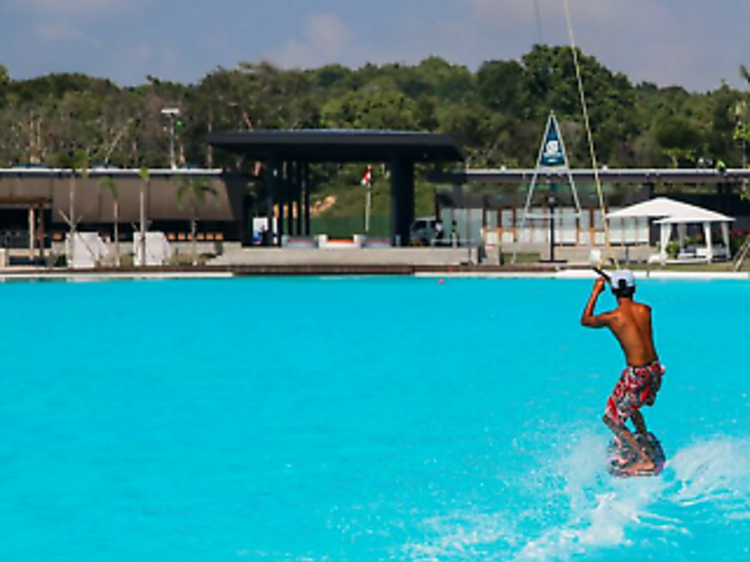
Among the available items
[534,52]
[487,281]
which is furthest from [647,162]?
[487,281]

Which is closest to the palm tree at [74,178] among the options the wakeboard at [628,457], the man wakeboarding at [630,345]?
the wakeboard at [628,457]

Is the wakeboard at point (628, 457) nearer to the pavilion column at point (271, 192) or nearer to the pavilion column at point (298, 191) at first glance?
the pavilion column at point (271, 192)

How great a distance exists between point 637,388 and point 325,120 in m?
109

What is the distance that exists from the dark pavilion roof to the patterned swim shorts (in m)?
50.1

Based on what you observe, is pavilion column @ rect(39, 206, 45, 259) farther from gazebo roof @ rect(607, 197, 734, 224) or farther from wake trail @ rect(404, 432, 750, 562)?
wake trail @ rect(404, 432, 750, 562)

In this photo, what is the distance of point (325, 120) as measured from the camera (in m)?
119

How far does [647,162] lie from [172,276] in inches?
2519

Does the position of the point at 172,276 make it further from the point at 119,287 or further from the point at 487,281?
the point at 487,281

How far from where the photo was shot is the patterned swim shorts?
12055mm

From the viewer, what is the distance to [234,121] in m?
112

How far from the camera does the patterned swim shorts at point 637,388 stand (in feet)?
39.5

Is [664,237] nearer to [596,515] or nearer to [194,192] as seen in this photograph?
[194,192]

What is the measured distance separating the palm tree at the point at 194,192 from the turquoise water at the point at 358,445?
31900mm

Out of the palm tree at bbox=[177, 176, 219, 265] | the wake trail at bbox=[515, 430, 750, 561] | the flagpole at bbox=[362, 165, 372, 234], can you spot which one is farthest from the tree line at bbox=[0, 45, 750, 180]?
the wake trail at bbox=[515, 430, 750, 561]
